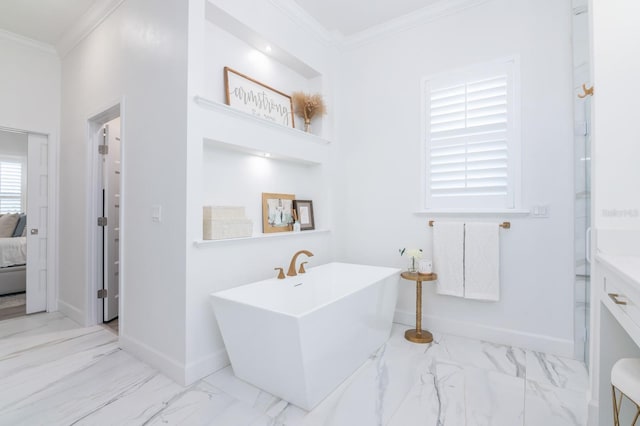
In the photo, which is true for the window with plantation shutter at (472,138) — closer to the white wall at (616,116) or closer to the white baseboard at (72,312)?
the white wall at (616,116)

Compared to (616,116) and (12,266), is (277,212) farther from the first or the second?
(12,266)

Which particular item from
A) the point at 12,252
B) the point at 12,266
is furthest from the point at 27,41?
the point at 12,266

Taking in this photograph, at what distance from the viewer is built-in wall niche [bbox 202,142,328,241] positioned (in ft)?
8.27

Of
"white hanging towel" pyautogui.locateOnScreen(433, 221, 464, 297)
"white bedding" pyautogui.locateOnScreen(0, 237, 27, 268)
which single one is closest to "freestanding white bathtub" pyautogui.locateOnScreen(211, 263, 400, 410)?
"white hanging towel" pyautogui.locateOnScreen(433, 221, 464, 297)

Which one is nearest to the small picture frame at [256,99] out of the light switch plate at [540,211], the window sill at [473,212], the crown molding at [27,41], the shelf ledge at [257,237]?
the shelf ledge at [257,237]

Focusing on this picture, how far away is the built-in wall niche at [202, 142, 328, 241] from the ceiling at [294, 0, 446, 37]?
1453 mm

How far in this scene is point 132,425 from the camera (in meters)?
1.61

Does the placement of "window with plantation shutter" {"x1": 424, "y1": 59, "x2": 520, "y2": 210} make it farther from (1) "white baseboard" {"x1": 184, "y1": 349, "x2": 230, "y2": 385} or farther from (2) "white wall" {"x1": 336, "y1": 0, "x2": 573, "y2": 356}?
(1) "white baseboard" {"x1": 184, "y1": 349, "x2": 230, "y2": 385}

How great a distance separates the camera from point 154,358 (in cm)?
221

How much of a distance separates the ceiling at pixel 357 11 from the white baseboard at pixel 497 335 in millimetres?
2902

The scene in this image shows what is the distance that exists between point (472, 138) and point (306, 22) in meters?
1.92

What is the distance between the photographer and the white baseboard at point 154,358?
2.02m

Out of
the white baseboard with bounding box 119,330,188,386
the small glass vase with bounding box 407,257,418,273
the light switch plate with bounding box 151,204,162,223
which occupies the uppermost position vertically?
the light switch plate with bounding box 151,204,162,223

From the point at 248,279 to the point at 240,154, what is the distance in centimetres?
108
